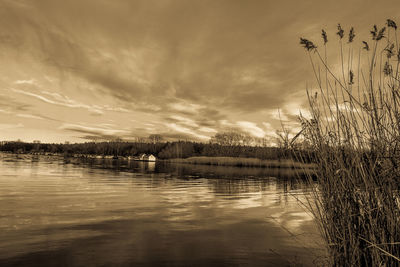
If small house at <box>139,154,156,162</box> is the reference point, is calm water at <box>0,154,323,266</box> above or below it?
below

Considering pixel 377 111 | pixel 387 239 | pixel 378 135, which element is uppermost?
pixel 377 111

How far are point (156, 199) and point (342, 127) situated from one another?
1242cm

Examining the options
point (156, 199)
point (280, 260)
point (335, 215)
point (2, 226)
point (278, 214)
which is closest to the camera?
point (335, 215)

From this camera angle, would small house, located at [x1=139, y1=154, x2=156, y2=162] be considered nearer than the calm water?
No

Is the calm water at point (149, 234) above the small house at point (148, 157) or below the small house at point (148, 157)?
below

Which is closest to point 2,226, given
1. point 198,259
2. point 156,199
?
point 198,259

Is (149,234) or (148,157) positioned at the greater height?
(148,157)

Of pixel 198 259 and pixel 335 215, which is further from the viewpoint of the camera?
pixel 198 259

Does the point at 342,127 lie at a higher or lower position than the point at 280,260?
higher

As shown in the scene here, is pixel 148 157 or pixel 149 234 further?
pixel 148 157

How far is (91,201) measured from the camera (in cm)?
1343

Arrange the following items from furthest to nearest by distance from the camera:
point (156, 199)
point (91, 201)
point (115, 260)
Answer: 1. point (156, 199)
2. point (91, 201)
3. point (115, 260)

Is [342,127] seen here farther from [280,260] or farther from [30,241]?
[30,241]

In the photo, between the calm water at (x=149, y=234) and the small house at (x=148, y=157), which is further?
the small house at (x=148, y=157)
